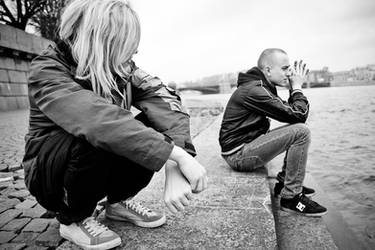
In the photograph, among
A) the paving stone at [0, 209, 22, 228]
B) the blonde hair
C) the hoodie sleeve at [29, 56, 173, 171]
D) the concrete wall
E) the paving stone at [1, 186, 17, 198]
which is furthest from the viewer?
the concrete wall

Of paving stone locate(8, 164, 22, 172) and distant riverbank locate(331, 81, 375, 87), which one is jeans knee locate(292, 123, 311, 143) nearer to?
paving stone locate(8, 164, 22, 172)

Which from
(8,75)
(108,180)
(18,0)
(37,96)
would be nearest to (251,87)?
(108,180)

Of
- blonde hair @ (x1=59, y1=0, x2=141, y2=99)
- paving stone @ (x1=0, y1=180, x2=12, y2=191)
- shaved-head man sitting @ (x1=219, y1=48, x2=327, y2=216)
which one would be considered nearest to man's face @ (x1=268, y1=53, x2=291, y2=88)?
shaved-head man sitting @ (x1=219, y1=48, x2=327, y2=216)

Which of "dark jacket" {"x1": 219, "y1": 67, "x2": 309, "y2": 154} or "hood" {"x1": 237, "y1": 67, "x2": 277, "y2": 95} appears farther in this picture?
"hood" {"x1": 237, "y1": 67, "x2": 277, "y2": 95}

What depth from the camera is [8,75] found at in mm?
11906

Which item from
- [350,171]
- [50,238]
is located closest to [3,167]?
[50,238]

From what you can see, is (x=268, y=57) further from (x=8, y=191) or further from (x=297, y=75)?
(x=8, y=191)

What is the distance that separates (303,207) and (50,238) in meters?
1.66

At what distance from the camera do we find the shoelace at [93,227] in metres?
1.51

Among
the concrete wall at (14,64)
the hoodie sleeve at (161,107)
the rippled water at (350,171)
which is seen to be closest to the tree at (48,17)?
the concrete wall at (14,64)

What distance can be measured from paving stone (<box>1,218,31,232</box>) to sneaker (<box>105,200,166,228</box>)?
68cm

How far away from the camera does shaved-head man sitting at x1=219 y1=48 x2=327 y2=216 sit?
2148 millimetres

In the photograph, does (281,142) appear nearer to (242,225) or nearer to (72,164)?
(242,225)

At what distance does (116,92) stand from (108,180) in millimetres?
455
